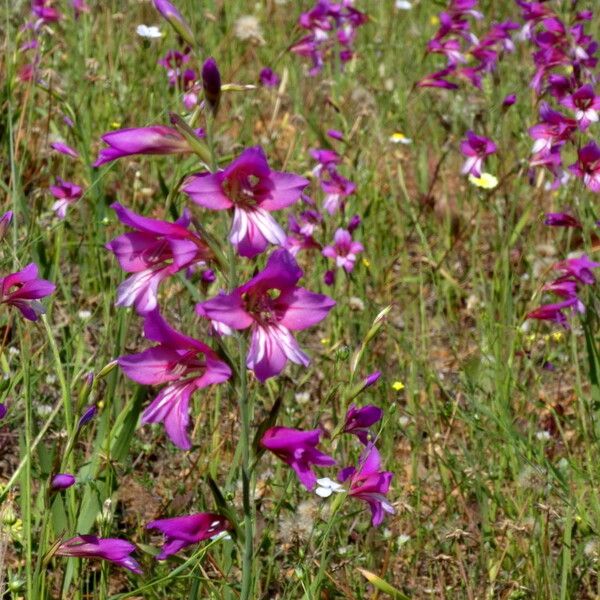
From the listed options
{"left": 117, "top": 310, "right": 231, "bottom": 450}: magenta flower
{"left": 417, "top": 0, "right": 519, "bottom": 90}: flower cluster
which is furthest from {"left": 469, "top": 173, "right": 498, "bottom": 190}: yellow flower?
{"left": 117, "top": 310, "right": 231, "bottom": 450}: magenta flower

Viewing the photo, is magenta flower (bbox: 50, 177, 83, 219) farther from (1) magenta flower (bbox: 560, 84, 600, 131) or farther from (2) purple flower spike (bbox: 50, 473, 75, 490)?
(2) purple flower spike (bbox: 50, 473, 75, 490)

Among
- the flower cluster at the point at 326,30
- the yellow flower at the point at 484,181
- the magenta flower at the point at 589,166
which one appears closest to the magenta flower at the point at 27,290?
the magenta flower at the point at 589,166

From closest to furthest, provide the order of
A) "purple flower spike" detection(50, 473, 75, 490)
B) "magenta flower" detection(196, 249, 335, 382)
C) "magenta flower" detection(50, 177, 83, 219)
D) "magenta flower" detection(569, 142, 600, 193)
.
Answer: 1. "magenta flower" detection(196, 249, 335, 382)
2. "purple flower spike" detection(50, 473, 75, 490)
3. "magenta flower" detection(569, 142, 600, 193)
4. "magenta flower" detection(50, 177, 83, 219)

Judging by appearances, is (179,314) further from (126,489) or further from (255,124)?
(255,124)

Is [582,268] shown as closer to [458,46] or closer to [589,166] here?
[589,166]

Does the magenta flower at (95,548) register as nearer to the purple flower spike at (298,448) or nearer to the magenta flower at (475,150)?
the purple flower spike at (298,448)

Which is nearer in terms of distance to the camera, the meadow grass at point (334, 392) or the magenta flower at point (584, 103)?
the meadow grass at point (334, 392)
